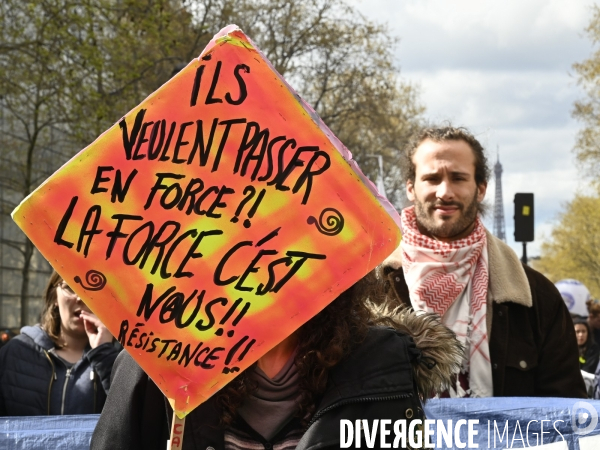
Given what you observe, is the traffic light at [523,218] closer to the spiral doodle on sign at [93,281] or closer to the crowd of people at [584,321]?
the crowd of people at [584,321]

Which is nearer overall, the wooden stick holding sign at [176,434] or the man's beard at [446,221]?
the wooden stick holding sign at [176,434]

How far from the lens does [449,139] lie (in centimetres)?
394

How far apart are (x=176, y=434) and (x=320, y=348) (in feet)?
1.31

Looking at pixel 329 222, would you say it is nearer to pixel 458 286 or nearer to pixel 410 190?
pixel 458 286

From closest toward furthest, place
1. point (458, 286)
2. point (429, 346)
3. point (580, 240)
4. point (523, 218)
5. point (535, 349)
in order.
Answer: point (429, 346)
point (535, 349)
point (458, 286)
point (523, 218)
point (580, 240)

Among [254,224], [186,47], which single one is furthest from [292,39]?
[254,224]

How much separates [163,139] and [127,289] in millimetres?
373

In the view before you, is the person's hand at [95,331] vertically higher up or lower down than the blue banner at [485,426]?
higher up

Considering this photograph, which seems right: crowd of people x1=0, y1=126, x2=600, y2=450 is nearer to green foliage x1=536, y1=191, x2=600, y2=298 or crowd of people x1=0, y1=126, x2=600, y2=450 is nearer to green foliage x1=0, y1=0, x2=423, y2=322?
green foliage x1=0, y1=0, x2=423, y2=322

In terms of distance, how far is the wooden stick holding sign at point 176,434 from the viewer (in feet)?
7.38

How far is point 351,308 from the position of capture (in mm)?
2439

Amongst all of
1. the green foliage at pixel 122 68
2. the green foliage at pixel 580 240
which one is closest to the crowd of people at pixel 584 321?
the green foliage at pixel 122 68

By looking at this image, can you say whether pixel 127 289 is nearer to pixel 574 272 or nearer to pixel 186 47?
pixel 186 47

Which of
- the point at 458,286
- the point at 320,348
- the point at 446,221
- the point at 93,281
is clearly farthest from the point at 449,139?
the point at 93,281
